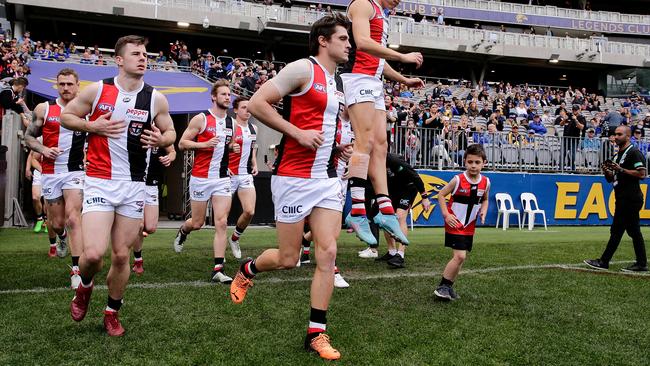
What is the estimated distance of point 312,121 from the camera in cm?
469

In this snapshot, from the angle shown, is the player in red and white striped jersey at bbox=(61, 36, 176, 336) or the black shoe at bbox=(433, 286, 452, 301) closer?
the player in red and white striped jersey at bbox=(61, 36, 176, 336)

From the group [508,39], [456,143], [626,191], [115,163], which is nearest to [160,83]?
[456,143]

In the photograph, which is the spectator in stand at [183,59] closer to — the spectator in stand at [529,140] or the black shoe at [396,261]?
the spectator in stand at [529,140]

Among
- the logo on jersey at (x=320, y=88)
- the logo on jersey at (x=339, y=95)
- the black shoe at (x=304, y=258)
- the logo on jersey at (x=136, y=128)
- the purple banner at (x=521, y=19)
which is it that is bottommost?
the black shoe at (x=304, y=258)

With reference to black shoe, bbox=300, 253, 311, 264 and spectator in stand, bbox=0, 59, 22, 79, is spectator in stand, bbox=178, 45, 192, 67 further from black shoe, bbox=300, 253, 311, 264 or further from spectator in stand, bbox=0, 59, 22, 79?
black shoe, bbox=300, 253, 311, 264

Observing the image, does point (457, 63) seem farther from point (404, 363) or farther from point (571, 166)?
point (404, 363)

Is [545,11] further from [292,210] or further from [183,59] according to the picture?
[292,210]

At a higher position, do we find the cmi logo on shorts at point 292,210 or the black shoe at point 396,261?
the cmi logo on shorts at point 292,210

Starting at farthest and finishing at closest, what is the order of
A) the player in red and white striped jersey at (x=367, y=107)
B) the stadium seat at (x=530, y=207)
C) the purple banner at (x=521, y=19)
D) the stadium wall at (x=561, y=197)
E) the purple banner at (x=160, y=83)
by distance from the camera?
the purple banner at (x=521, y=19) < the stadium wall at (x=561, y=197) < the stadium seat at (x=530, y=207) < the purple banner at (x=160, y=83) < the player in red and white striped jersey at (x=367, y=107)

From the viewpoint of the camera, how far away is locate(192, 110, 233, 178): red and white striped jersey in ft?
27.7

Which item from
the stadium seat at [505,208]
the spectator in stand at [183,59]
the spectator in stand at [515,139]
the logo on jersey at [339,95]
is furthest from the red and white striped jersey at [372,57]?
the spectator in stand at [183,59]

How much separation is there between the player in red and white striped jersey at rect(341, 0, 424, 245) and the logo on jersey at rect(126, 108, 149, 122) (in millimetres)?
1988

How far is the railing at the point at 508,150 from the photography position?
59.2 feet

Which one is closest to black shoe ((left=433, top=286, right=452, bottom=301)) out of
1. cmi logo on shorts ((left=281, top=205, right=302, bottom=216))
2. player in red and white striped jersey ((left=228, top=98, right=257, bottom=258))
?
cmi logo on shorts ((left=281, top=205, right=302, bottom=216))
